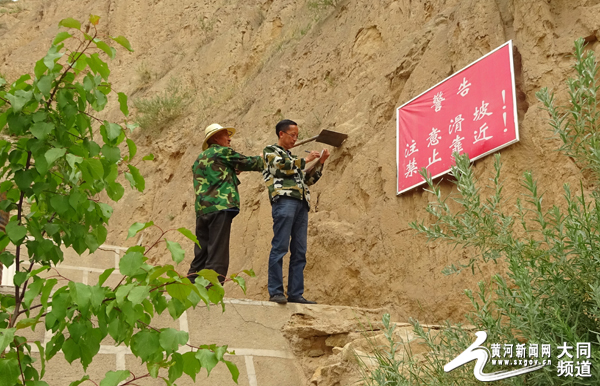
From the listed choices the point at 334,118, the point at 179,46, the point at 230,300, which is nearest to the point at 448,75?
the point at 334,118

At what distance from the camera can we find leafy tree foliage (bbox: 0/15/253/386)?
6.65 feet

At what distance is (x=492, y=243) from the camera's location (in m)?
2.53

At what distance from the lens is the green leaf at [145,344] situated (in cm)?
207

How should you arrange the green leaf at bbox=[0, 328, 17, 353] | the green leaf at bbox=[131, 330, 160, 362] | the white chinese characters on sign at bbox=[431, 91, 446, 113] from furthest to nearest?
the white chinese characters on sign at bbox=[431, 91, 446, 113] → the green leaf at bbox=[131, 330, 160, 362] → the green leaf at bbox=[0, 328, 17, 353]

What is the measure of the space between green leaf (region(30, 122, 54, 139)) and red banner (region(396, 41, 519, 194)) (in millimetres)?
3079

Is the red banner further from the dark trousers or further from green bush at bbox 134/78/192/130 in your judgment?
green bush at bbox 134/78/192/130

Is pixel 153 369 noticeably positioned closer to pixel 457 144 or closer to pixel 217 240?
pixel 217 240

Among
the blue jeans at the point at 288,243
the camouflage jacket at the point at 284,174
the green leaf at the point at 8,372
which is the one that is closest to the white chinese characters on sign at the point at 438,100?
the camouflage jacket at the point at 284,174

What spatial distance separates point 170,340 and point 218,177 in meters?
3.54

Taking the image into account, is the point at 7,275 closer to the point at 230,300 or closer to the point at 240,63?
the point at 230,300

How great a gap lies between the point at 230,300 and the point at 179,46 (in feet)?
34.3

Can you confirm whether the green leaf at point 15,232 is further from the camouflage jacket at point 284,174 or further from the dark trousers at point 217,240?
the camouflage jacket at point 284,174

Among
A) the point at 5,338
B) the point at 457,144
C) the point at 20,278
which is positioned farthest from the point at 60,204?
the point at 457,144

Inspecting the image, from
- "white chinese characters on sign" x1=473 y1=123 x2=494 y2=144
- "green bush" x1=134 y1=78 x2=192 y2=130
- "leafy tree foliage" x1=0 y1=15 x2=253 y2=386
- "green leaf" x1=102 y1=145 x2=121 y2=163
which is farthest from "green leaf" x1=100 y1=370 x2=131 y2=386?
"green bush" x1=134 y1=78 x2=192 y2=130
